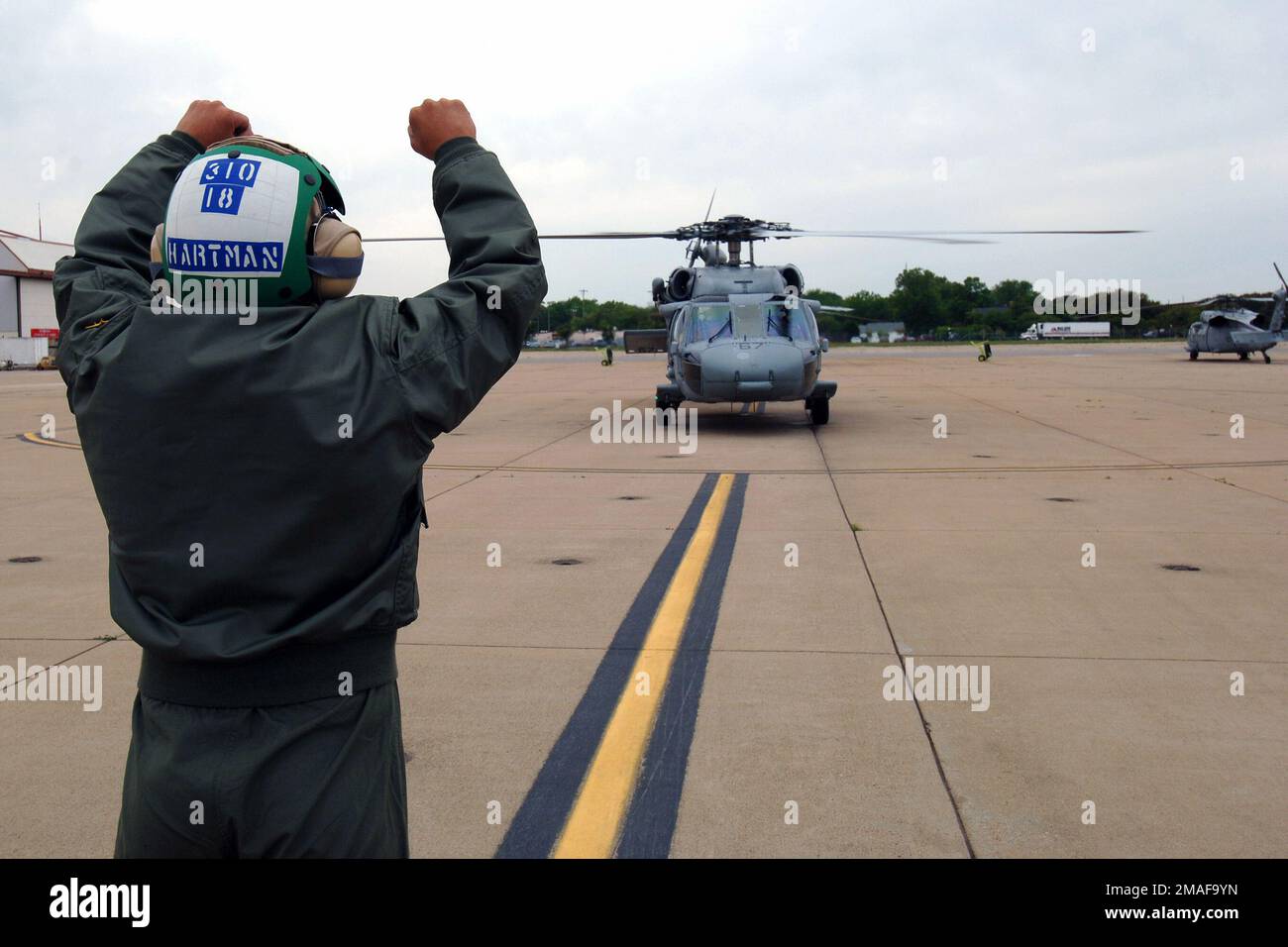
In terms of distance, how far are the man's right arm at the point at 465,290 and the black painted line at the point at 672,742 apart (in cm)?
213

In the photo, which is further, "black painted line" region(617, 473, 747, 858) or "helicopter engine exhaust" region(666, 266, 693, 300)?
"helicopter engine exhaust" region(666, 266, 693, 300)

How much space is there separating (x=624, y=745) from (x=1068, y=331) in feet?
Answer: 417

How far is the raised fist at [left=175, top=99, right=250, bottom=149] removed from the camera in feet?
8.11

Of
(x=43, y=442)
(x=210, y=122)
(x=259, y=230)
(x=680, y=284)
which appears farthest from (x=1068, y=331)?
(x=259, y=230)

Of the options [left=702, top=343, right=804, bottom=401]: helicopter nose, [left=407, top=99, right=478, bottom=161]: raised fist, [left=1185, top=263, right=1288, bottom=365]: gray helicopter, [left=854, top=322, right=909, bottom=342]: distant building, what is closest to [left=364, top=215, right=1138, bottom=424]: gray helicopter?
[left=702, top=343, right=804, bottom=401]: helicopter nose

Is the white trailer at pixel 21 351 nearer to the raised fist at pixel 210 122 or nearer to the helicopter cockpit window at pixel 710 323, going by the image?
the helicopter cockpit window at pixel 710 323

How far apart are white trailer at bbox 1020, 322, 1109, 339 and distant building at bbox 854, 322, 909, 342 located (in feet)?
43.3

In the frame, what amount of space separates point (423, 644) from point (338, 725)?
4.01m

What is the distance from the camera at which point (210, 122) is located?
97.7 inches

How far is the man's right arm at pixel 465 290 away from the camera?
201 cm

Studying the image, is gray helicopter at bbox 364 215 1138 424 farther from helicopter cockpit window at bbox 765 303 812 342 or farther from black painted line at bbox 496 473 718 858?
black painted line at bbox 496 473 718 858
